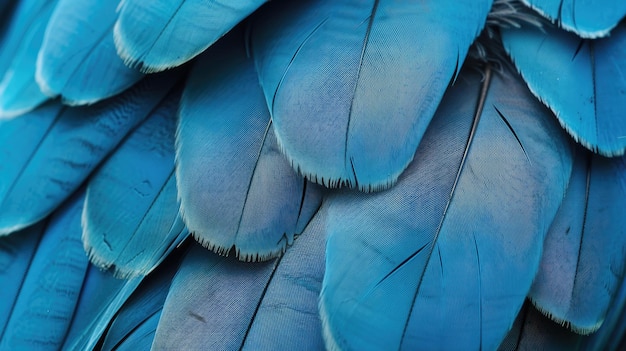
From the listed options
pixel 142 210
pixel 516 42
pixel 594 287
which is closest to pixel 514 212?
pixel 594 287

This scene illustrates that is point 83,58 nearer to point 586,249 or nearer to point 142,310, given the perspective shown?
point 142,310

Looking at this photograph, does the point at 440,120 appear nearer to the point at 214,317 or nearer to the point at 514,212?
the point at 514,212

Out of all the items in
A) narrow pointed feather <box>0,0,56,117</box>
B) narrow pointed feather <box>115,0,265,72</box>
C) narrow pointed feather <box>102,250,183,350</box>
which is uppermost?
narrow pointed feather <box>115,0,265,72</box>

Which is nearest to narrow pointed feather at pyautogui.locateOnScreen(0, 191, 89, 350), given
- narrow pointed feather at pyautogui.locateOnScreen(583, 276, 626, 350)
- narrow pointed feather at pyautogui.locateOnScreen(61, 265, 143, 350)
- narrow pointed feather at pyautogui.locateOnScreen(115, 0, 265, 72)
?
narrow pointed feather at pyautogui.locateOnScreen(61, 265, 143, 350)

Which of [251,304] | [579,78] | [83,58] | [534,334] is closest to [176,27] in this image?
[83,58]

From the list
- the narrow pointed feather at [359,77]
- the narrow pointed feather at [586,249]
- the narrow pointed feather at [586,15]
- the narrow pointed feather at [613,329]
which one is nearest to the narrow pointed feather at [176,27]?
the narrow pointed feather at [359,77]

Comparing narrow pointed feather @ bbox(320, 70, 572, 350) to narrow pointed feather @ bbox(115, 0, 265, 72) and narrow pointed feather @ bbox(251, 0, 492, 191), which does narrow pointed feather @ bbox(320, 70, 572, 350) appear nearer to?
narrow pointed feather @ bbox(251, 0, 492, 191)
